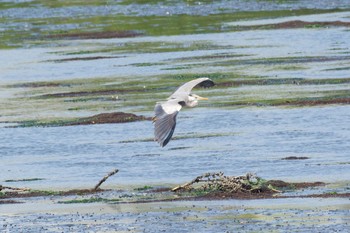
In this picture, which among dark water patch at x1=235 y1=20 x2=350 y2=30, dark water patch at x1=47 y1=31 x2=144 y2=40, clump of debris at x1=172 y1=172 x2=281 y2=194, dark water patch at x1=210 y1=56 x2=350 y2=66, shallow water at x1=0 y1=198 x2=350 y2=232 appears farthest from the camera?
dark water patch at x1=47 y1=31 x2=144 y2=40

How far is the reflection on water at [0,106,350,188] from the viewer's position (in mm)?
21172

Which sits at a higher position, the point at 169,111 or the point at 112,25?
the point at 169,111

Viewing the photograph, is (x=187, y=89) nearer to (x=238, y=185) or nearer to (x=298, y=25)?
(x=238, y=185)

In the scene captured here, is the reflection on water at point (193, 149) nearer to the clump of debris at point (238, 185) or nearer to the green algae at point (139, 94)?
the green algae at point (139, 94)

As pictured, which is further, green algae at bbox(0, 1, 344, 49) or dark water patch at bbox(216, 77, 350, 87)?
green algae at bbox(0, 1, 344, 49)

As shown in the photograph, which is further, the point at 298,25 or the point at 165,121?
the point at 298,25

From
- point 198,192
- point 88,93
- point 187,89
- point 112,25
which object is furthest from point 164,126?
point 112,25

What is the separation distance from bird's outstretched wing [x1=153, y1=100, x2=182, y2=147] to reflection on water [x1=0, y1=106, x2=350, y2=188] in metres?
4.98

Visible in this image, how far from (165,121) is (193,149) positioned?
9.50 m

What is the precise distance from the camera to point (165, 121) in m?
14.5

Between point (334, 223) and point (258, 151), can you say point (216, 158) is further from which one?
point (334, 223)

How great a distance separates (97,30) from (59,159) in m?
32.1

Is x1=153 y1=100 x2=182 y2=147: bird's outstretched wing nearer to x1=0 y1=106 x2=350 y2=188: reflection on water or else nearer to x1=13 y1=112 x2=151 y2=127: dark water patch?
x1=0 y1=106 x2=350 y2=188: reflection on water

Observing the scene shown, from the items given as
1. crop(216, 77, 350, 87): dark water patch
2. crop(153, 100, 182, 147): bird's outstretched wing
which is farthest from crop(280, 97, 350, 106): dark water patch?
crop(153, 100, 182, 147): bird's outstretched wing
